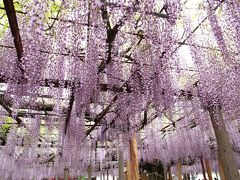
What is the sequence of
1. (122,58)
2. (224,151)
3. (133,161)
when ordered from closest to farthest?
(122,58) → (224,151) → (133,161)

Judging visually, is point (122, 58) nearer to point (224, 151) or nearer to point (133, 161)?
point (133, 161)

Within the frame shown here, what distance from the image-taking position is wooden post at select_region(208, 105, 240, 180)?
4.63 meters

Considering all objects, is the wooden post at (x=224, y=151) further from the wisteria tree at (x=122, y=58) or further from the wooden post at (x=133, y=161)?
the wooden post at (x=133, y=161)

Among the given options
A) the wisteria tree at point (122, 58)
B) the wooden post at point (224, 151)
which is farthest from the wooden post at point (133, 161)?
the wooden post at point (224, 151)

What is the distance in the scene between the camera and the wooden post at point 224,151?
15.2 ft

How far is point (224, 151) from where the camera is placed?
4781mm

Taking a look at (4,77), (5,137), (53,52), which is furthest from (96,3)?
(5,137)

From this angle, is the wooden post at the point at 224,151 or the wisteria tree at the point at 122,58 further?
the wooden post at the point at 224,151

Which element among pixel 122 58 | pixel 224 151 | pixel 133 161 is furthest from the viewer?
pixel 133 161

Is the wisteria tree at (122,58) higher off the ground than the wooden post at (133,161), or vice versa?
the wisteria tree at (122,58)

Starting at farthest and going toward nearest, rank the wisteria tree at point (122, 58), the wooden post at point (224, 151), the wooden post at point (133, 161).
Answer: the wooden post at point (133, 161), the wooden post at point (224, 151), the wisteria tree at point (122, 58)

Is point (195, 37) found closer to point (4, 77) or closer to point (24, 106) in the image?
point (4, 77)

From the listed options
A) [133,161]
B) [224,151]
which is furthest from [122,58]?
[224,151]

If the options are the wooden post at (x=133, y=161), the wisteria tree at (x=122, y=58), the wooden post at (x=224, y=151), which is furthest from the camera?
the wooden post at (x=133, y=161)
